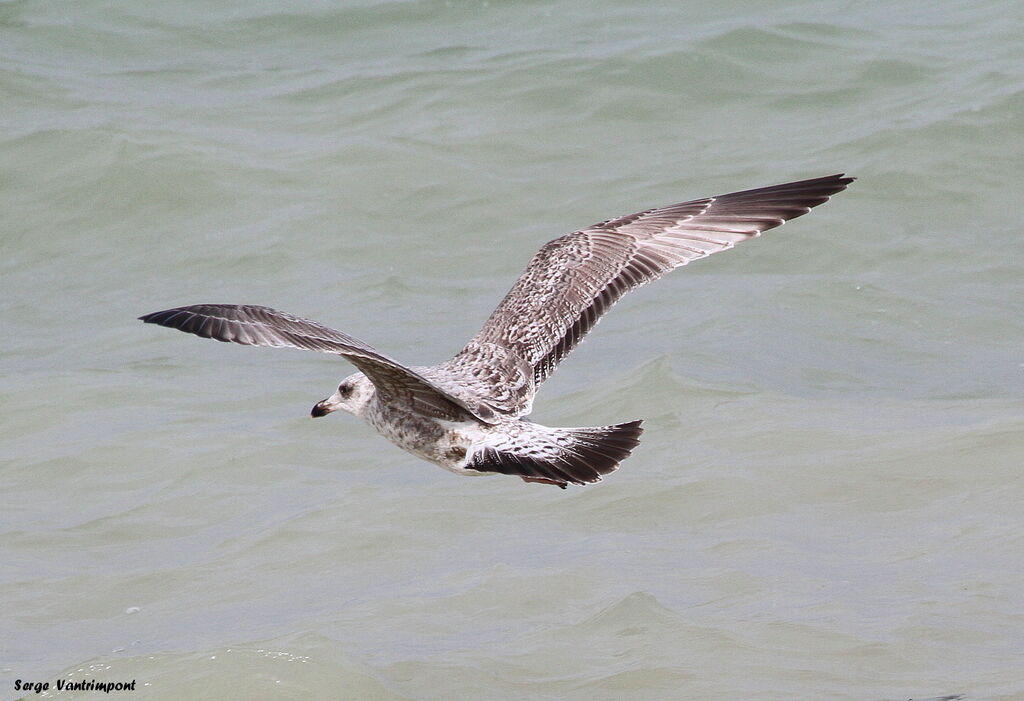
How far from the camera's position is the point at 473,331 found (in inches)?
461

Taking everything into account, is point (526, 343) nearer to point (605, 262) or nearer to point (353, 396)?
point (605, 262)

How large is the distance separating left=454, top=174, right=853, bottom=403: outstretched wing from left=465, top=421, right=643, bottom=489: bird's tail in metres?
0.74

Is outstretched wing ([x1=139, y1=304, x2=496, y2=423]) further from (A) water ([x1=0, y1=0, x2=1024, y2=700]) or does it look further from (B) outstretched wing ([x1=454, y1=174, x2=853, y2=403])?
(A) water ([x1=0, y1=0, x2=1024, y2=700])

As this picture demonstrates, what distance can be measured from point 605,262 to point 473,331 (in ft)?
17.7

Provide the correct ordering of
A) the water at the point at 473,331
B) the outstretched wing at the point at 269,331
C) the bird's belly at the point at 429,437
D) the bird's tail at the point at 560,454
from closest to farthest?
the outstretched wing at the point at 269,331 → the bird's tail at the point at 560,454 → the bird's belly at the point at 429,437 → the water at the point at 473,331

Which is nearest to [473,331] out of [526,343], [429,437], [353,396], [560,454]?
[526,343]

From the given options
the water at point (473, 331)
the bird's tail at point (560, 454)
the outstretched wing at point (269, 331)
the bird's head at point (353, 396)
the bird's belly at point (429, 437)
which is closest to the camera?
the outstretched wing at point (269, 331)

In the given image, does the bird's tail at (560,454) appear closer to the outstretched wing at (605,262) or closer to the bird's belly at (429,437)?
the bird's belly at (429,437)

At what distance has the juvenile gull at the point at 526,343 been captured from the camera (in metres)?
4.81

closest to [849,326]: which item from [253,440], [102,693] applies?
[253,440]

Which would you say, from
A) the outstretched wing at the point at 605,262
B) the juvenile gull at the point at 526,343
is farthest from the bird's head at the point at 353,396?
the outstretched wing at the point at 605,262

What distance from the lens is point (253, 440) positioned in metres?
10.4

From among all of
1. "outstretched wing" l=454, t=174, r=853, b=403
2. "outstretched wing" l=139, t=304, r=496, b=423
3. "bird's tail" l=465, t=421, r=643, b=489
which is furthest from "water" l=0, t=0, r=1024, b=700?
"outstretched wing" l=139, t=304, r=496, b=423

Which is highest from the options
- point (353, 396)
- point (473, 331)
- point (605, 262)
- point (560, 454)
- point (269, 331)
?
point (269, 331)
